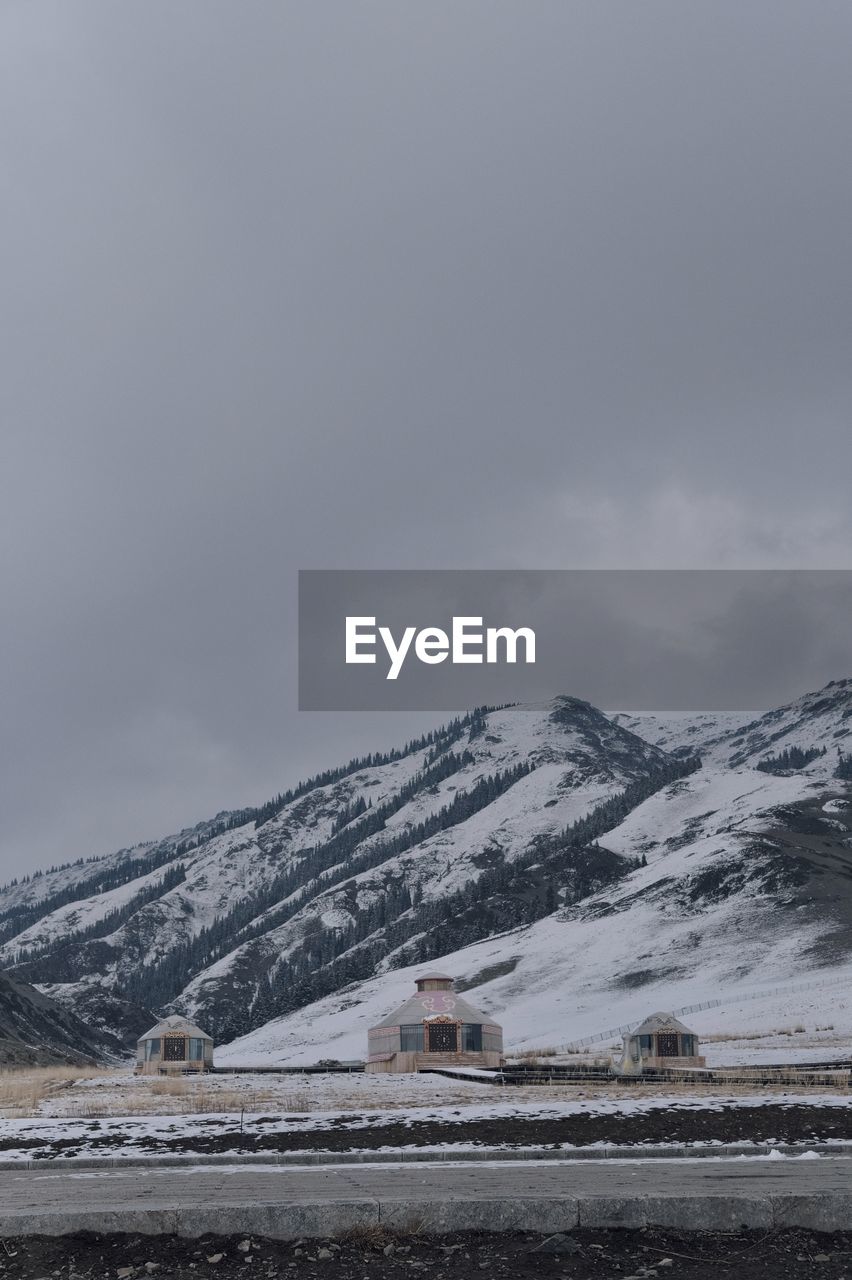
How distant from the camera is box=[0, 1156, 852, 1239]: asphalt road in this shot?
37.9 ft

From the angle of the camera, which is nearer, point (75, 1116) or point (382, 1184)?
point (382, 1184)

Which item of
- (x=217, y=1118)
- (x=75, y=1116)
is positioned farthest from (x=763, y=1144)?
(x=75, y=1116)

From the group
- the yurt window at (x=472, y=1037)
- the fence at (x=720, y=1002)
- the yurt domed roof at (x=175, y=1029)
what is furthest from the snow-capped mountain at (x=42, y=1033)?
the fence at (x=720, y=1002)

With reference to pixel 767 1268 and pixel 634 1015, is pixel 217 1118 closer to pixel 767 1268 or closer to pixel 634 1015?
pixel 767 1268

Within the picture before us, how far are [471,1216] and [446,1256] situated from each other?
0.92 metres

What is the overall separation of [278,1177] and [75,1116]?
1594cm

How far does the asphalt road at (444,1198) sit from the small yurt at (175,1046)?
74.9 metres

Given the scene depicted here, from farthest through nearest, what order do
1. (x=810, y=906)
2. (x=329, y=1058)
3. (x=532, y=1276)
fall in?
1. (x=810, y=906)
2. (x=329, y=1058)
3. (x=532, y=1276)

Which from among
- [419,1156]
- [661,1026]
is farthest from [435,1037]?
[419,1156]

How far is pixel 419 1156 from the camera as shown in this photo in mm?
17875

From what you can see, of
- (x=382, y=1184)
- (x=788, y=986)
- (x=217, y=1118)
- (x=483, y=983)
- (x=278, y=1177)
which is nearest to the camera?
(x=382, y=1184)

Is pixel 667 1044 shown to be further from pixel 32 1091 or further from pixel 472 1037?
pixel 32 1091

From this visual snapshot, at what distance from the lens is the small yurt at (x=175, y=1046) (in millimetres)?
86188

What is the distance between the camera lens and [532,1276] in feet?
33.2
